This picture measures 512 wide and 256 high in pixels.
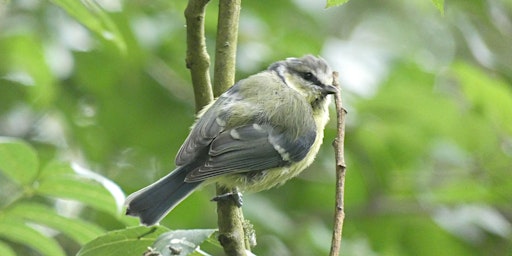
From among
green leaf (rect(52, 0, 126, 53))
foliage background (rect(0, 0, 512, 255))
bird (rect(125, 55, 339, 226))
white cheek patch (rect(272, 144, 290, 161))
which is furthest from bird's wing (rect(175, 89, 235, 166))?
foliage background (rect(0, 0, 512, 255))

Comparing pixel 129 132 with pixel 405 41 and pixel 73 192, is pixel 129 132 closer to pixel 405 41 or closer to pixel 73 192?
pixel 73 192

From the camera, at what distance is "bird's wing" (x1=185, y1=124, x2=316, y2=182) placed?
2.25 meters

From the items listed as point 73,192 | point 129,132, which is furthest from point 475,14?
point 73,192

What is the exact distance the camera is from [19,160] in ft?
6.10

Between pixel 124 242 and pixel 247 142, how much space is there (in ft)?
2.51

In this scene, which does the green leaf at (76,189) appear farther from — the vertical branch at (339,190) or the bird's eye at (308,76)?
the bird's eye at (308,76)

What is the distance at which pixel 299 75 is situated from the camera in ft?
9.27

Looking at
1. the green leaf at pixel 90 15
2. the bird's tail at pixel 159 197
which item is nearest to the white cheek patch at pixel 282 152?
the bird's tail at pixel 159 197

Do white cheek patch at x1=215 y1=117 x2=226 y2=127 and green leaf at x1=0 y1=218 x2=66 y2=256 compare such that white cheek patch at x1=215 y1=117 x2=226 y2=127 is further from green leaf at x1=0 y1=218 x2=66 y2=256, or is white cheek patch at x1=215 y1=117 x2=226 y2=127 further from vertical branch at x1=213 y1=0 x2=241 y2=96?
green leaf at x1=0 y1=218 x2=66 y2=256

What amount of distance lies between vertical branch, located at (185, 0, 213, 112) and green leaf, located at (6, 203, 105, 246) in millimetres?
396

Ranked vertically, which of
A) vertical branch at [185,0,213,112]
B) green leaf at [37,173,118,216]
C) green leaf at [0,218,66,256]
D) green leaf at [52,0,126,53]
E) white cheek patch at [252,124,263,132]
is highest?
green leaf at [52,0,126,53]

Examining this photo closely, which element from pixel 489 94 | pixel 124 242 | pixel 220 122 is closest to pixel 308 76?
pixel 220 122

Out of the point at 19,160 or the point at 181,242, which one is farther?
the point at 19,160

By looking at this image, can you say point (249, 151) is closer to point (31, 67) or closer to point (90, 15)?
point (90, 15)
